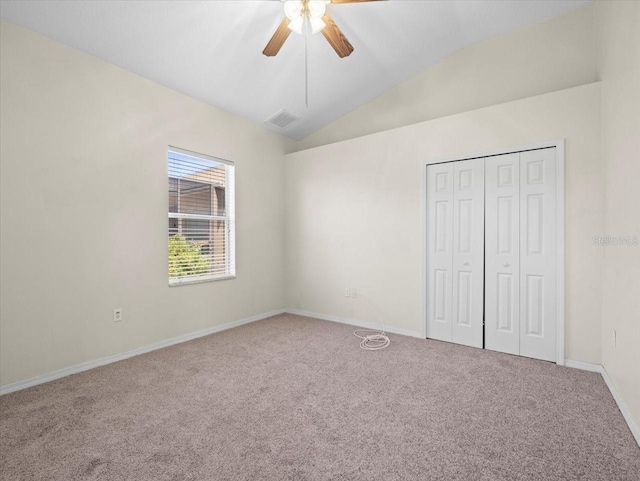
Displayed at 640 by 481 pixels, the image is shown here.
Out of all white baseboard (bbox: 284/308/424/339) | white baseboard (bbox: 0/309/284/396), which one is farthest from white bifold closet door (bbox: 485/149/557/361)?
white baseboard (bbox: 0/309/284/396)

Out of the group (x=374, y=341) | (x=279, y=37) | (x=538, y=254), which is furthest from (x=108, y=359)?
A: (x=538, y=254)

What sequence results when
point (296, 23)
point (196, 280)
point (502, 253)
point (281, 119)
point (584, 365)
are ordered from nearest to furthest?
point (296, 23), point (584, 365), point (502, 253), point (196, 280), point (281, 119)

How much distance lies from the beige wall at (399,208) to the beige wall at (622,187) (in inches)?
5.8

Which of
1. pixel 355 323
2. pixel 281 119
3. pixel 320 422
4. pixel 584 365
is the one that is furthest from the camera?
pixel 281 119

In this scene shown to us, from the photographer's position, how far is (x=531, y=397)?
2.32m

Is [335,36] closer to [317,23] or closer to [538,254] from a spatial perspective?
[317,23]

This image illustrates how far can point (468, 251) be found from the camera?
345cm

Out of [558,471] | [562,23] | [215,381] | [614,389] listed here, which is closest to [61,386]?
[215,381]

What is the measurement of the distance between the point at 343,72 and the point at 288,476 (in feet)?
12.8

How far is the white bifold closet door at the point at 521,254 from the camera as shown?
2.98 m

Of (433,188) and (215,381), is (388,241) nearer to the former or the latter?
(433,188)

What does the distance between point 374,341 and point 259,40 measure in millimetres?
3393

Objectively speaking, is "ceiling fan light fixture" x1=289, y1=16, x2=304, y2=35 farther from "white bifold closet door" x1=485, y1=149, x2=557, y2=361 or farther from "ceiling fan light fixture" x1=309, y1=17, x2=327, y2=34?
"white bifold closet door" x1=485, y1=149, x2=557, y2=361

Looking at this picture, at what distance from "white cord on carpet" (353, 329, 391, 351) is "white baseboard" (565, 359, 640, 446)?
5.47 feet
